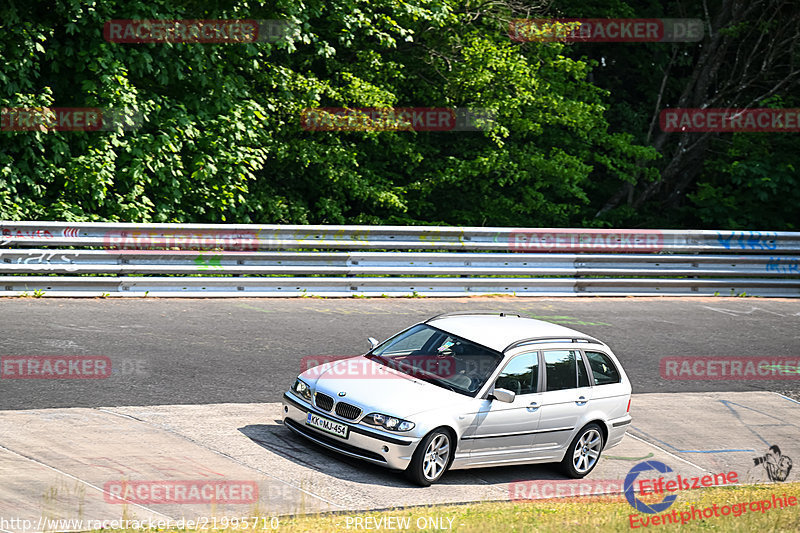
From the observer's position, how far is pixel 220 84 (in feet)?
58.5

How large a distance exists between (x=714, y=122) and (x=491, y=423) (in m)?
19.4

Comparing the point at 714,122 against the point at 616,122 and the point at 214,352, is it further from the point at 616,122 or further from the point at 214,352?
the point at 214,352

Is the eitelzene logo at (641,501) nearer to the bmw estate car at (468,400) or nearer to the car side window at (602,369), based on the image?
the bmw estate car at (468,400)

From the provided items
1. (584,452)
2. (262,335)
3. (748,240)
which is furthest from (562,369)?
(748,240)

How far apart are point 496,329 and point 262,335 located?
4116 millimetres

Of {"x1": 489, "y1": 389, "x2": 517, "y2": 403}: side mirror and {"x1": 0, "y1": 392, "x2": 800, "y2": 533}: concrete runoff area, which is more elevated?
{"x1": 489, "y1": 389, "x2": 517, "y2": 403}: side mirror

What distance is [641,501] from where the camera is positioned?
891 cm

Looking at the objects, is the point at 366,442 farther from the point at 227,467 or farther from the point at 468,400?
the point at 227,467

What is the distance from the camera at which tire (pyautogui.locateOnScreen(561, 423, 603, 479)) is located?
9781 mm

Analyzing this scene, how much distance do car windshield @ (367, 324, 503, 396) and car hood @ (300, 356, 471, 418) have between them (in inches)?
6.3

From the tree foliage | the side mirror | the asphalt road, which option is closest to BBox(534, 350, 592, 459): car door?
the side mirror

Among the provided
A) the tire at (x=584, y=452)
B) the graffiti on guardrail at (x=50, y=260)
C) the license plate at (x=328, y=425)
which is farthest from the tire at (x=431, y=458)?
the graffiti on guardrail at (x=50, y=260)

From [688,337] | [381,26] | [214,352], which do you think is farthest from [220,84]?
[688,337]

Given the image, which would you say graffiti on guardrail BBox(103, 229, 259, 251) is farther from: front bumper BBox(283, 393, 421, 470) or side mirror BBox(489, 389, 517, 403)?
side mirror BBox(489, 389, 517, 403)
